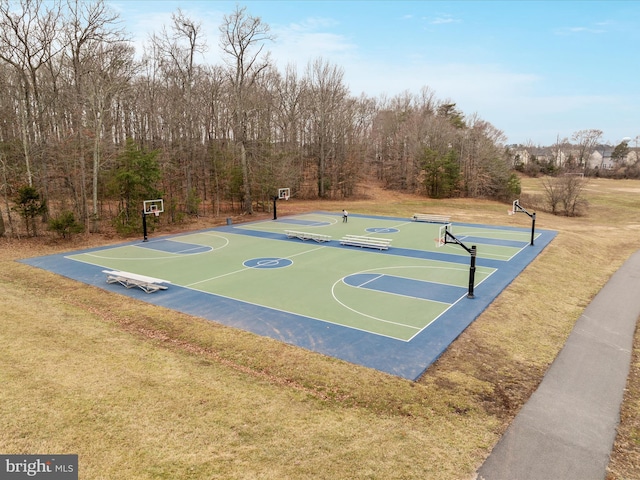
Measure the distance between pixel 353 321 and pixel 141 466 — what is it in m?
6.40

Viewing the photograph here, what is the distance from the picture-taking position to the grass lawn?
5.14 metres

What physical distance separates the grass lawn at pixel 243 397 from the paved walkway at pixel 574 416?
0.19 m

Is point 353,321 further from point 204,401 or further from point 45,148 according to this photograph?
point 45,148

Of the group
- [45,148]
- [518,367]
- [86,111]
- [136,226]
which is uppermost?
[86,111]

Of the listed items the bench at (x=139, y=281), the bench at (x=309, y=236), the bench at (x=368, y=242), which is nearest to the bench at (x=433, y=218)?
the bench at (x=368, y=242)

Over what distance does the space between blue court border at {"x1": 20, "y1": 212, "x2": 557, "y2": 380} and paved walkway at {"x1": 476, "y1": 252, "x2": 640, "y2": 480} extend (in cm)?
211

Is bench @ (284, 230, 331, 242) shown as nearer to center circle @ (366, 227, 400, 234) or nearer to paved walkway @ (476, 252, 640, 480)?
center circle @ (366, 227, 400, 234)

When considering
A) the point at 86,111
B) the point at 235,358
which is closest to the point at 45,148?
the point at 86,111

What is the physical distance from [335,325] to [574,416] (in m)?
5.32

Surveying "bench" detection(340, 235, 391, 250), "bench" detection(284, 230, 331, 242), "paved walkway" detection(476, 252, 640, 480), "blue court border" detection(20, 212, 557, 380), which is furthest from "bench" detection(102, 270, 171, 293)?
"paved walkway" detection(476, 252, 640, 480)

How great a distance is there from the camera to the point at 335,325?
10.2 metres

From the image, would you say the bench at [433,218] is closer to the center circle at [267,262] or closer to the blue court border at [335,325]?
the blue court border at [335,325]

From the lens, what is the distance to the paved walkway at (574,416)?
522cm

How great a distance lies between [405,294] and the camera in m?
12.7
